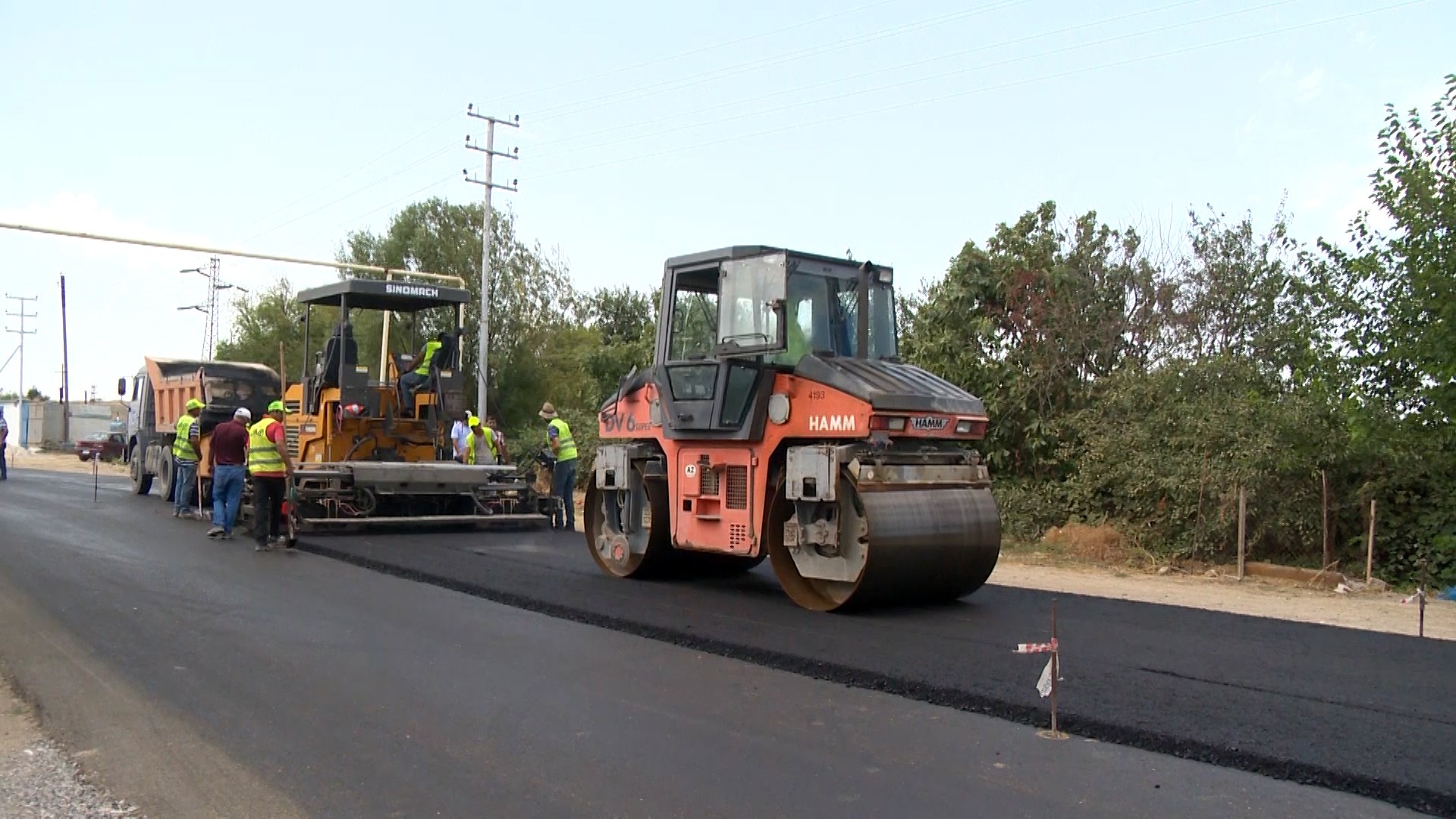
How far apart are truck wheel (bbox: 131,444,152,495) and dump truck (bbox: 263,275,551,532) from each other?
664cm

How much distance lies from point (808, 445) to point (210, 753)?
4322mm

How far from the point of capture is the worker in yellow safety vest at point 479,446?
14.4 m

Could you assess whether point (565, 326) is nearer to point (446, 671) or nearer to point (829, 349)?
→ point (829, 349)

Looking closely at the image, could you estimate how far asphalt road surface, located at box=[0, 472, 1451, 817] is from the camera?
4316 millimetres

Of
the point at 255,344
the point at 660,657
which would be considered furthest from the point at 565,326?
the point at 660,657

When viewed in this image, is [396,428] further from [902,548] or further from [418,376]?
[902,548]

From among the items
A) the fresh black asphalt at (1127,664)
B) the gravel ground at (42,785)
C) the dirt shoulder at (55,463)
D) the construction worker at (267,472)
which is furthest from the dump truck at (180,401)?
the gravel ground at (42,785)

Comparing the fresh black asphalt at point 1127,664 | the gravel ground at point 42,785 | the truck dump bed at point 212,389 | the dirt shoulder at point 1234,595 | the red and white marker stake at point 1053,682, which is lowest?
the gravel ground at point 42,785

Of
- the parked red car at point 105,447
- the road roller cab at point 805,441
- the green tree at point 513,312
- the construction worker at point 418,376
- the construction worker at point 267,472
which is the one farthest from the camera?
the parked red car at point 105,447

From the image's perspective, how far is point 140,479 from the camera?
1964cm

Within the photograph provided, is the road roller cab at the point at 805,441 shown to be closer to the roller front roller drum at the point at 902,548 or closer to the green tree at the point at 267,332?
the roller front roller drum at the point at 902,548

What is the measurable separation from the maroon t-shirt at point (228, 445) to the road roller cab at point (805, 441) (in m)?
5.40

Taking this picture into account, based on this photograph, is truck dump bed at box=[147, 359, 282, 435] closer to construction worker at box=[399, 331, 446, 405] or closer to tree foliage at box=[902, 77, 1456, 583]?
construction worker at box=[399, 331, 446, 405]

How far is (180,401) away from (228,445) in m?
6.24
